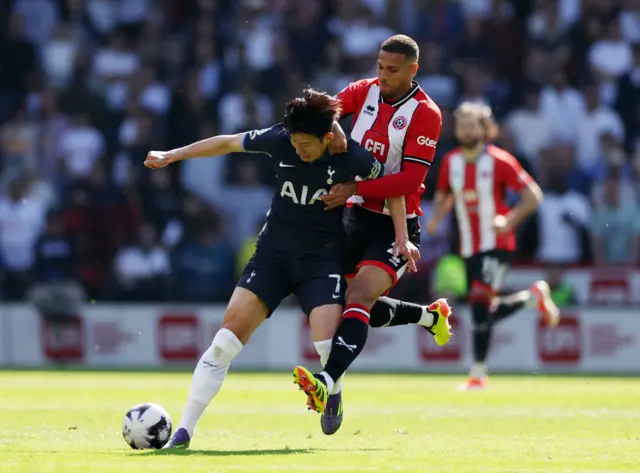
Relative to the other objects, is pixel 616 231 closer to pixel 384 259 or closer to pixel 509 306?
pixel 509 306

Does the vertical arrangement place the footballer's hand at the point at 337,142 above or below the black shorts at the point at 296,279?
above

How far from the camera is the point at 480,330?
14719mm

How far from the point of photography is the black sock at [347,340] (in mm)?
8555

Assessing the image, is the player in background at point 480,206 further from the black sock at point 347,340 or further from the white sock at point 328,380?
the white sock at point 328,380

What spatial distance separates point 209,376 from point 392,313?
1622 mm

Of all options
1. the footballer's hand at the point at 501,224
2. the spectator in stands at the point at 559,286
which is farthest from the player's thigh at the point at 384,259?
the spectator in stands at the point at 559,286

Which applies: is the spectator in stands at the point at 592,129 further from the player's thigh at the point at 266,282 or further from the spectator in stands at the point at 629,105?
the player's thigh at the point at 266,282

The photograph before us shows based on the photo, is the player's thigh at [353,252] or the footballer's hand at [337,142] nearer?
the footballer's hand at [337,142]

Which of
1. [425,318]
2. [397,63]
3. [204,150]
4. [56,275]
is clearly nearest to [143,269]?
[56,275]

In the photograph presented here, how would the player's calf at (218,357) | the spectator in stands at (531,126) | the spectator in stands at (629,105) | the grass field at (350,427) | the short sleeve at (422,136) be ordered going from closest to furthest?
1. the grass field at (350,427)
2. the player's calf at (218,357)
3. the short sleeve at (422,136)
4. the spectator in stands at (531,126)
5. the spectator in stands at (629,105)

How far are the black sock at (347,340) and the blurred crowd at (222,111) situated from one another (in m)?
9.74

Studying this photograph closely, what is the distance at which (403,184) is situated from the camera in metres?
8.96

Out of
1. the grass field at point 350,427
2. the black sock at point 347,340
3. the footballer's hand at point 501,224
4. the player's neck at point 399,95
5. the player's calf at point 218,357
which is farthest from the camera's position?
the footballer's hand at point 501,224

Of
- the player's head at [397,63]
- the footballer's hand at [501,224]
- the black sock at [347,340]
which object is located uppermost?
the player's head at [397,63]
